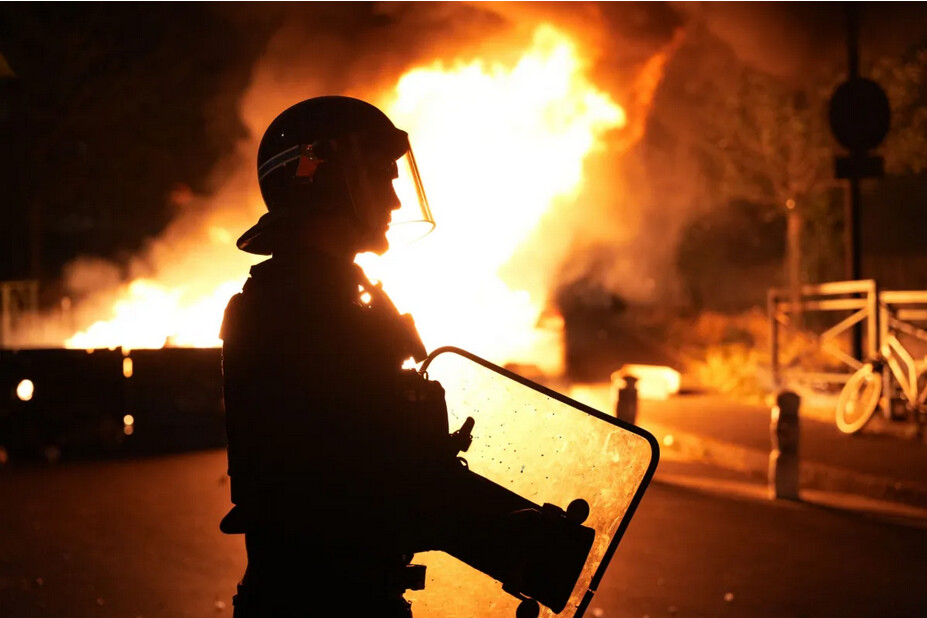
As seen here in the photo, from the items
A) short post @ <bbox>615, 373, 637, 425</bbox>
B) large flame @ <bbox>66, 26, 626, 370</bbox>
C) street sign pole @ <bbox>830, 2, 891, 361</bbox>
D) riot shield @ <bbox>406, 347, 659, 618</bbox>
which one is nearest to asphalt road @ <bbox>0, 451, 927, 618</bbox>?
short post @ <bbox>615, 373, 637, 425</bbox>

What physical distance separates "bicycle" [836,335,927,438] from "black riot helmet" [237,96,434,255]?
1006 centimetres

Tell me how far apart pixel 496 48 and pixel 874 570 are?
832 centimetres

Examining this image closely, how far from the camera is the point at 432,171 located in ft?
43.0

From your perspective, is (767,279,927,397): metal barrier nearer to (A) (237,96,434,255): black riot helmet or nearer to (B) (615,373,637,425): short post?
(B) (615,373,637,425): short post

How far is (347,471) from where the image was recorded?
1.81 m

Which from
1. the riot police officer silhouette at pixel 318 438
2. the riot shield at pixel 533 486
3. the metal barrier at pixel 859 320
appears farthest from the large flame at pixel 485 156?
the riot police officer silhouette at pixel 318 438

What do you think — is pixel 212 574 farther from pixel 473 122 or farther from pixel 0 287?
pixel 0 287

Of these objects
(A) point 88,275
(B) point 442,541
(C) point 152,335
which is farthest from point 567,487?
(A) point 88,275

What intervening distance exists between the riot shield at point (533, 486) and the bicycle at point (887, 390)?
9.90 meters

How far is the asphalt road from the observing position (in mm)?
5320

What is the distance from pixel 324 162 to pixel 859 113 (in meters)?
12.0

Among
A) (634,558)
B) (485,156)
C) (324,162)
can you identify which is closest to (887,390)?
(485,156)

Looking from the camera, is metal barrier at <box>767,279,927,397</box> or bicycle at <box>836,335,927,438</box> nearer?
bicycle at <box>836,335,927,438</box>

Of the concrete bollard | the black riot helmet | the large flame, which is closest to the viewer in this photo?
the black riot helmet
